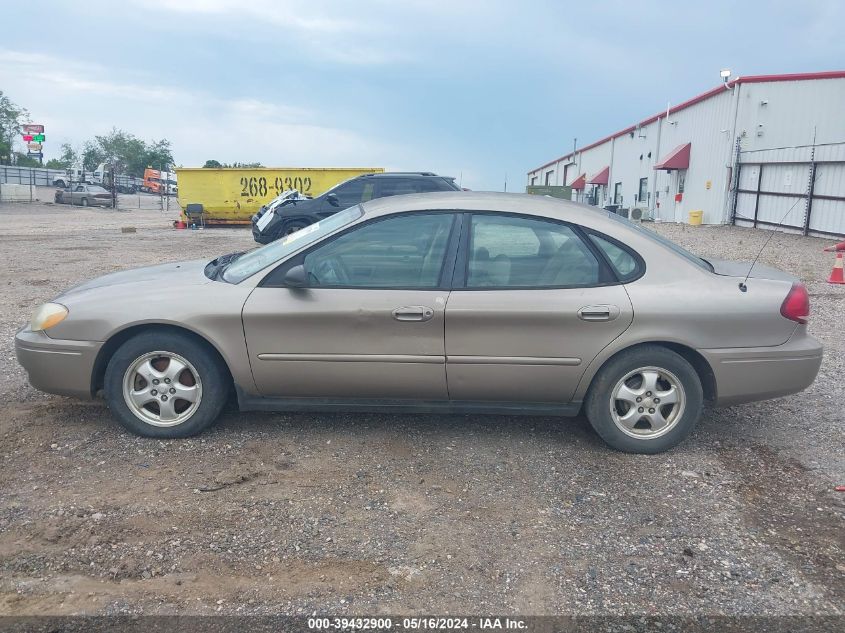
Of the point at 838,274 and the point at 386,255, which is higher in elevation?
the point at 838,274

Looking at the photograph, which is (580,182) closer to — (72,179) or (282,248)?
(72,179)

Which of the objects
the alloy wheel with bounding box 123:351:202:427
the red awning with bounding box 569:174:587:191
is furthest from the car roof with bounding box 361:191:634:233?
the red awning with bounding box 569:174:587:191

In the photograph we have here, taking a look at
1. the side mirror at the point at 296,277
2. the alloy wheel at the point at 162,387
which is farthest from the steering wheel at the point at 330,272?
the alloy wheel at the point at 162,387

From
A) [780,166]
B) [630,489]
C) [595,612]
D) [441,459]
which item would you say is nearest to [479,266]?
[441,459]

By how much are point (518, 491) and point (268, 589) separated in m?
1.44

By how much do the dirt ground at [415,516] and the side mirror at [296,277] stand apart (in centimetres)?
99

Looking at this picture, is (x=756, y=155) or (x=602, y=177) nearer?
(x=756, y=155)

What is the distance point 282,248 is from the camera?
14.4ft

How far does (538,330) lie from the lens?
3998 mm

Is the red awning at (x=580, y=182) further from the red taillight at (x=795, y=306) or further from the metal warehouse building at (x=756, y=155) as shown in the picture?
the red taillight at (x=795, y=306)

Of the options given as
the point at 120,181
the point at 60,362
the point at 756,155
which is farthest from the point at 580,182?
the point at 60,362

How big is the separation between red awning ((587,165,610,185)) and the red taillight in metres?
46.1

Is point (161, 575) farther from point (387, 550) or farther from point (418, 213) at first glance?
point (418, 213)

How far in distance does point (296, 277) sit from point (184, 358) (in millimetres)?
838
